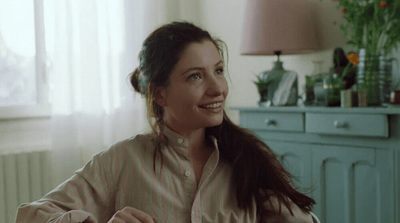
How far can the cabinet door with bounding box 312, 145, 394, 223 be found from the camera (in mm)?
1911

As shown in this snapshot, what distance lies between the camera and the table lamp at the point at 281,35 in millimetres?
2416

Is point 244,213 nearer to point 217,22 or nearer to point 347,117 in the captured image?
point 347,117

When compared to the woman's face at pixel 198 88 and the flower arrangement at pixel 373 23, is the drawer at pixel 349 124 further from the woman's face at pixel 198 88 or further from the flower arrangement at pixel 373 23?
the woman's face at pixel 198 88

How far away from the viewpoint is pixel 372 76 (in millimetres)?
2121

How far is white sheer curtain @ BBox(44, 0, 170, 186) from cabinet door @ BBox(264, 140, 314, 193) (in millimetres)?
824

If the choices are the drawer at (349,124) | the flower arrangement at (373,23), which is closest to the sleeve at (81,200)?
the drawer at (349,124)

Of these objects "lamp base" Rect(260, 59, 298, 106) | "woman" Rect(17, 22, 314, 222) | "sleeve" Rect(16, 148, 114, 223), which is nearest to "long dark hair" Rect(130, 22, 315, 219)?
"woman" Rect(17, 22, 314, 222)

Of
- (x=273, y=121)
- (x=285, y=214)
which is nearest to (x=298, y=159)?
(x=273, y=121)

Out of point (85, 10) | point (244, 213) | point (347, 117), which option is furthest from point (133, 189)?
point (85, 10)

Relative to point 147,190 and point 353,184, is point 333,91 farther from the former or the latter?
point 147,190

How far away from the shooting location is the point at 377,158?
6.36ft

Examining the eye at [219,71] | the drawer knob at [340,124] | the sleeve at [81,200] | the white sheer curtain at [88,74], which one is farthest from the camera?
the white sheer curtain at [88,74]

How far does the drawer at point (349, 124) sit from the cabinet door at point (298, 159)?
4.6 inches

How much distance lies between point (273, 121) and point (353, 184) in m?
0.50
